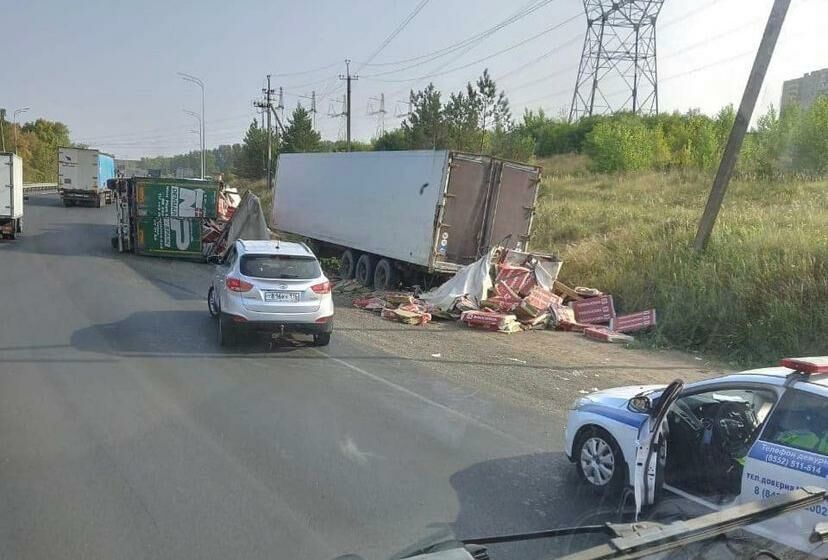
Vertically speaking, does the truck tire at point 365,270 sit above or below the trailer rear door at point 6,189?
below

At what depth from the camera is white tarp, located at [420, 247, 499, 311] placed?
14891mm

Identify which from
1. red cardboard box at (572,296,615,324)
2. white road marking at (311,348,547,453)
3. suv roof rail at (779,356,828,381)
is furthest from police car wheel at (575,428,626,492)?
red cardboard box at (572,296,615,324)

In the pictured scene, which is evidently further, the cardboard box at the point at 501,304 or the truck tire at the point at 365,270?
the truck tire at the point at 365,270

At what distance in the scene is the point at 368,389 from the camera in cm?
861

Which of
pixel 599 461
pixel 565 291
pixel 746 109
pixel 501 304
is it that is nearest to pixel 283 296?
pixel 501 304

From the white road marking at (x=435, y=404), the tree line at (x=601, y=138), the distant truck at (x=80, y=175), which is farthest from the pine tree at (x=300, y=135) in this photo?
the white road marking at (x=435, y=404)

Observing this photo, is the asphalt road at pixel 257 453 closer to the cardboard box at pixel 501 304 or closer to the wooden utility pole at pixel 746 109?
the cardboard box at pixel 501 304

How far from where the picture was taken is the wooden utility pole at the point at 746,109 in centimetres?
1295

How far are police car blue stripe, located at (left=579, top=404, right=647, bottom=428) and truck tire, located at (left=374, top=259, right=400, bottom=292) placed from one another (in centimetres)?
1198

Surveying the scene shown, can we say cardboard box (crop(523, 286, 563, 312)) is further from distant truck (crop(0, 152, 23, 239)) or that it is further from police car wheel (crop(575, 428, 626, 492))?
distant truck (crop(0, 152, 23, 239))

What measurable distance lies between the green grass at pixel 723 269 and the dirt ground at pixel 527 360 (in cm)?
97

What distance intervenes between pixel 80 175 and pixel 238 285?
41.0m

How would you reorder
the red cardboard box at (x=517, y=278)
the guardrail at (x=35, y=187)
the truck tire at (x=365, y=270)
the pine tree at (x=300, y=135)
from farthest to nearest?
the guardrail at (x=35, y=187), the pine tree at (x=300, y=135), the truck tire at (x=365, y=270), the red cardboard box at (x=517, y=278)

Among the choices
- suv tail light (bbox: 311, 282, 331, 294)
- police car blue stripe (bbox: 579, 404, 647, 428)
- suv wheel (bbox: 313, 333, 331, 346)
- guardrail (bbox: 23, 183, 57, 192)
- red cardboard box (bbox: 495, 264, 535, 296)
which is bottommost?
guardrail (bbox: 23, 183, 57, 192)
